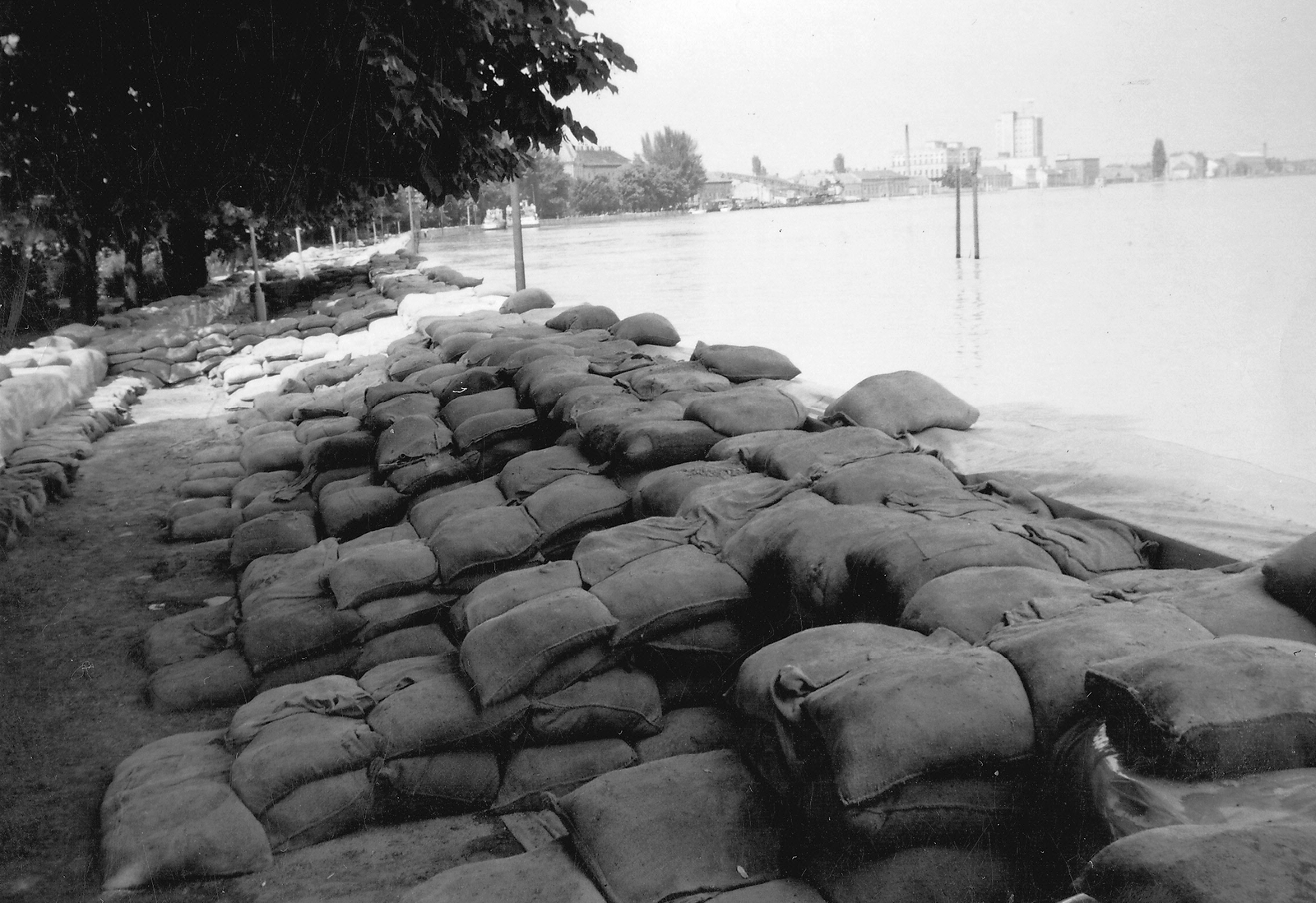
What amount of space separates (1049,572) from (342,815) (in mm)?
2011

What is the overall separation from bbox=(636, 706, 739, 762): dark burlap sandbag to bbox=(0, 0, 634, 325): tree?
306 centimetres

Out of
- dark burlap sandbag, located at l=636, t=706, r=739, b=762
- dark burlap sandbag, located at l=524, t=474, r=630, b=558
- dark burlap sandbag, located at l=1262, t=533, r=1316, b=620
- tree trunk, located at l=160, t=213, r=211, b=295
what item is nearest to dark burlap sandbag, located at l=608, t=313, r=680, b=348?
dark burlap sandbag, located at l=524, t=474, r=630, b=558

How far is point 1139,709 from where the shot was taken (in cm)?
159

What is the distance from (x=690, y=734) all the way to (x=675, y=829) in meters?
0.71

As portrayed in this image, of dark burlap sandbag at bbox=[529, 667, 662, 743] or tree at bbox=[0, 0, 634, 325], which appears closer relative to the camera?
dark burlap sandbag at bbox=[529, 667, 662, 743]

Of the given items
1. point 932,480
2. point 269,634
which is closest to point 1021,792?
point 932,480

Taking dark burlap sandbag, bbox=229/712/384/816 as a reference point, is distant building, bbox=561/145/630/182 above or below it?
above

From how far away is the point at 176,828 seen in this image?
2.53 m

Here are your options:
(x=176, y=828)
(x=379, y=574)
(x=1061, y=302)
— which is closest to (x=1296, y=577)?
(x=176, y=828)

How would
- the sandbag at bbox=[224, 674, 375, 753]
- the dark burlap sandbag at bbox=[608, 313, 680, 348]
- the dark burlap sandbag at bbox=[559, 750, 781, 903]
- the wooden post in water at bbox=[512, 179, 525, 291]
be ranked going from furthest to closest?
1. the wooden post in water at bbox=[512, 179, 525, 291]
2. the dark burlap sandbag at bbox=[608, 313, 680, 348]
3. the sandbag at bbox=[224, 674, 375, 753]
4. the dark burlap sandbag at bbox=[559, 750, 781, 903]

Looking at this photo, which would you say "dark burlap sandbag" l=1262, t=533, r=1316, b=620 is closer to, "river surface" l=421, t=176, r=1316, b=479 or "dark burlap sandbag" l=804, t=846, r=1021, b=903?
"dark burlap sandbag" l=804, t=846, r=1021, b=903

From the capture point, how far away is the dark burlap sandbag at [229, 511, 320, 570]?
4.89m

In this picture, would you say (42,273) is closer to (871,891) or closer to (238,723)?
(238,723)

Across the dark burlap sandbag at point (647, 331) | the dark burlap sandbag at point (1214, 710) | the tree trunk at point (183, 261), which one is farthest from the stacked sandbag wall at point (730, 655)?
the tree trunk at point (183, 261)
